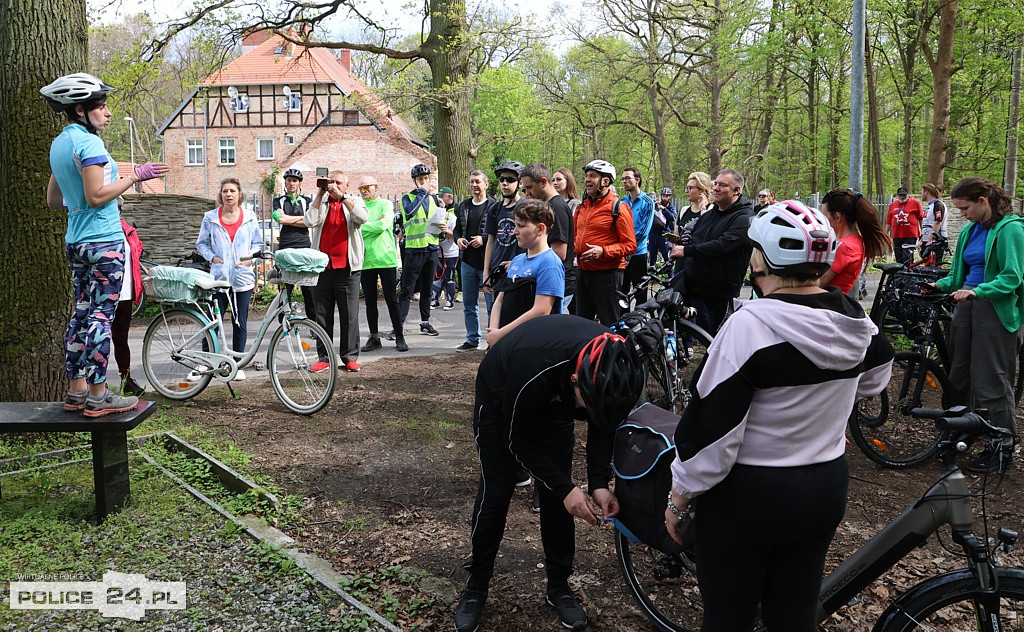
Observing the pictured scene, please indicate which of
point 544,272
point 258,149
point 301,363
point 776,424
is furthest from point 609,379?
point 258,149

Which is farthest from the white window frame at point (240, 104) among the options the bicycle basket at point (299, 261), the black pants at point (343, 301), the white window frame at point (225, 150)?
the bicycle basket at point (299, 261)

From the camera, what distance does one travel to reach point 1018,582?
2457 mm

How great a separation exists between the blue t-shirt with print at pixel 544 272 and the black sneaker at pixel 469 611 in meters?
2.02

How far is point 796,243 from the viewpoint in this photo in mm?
2289

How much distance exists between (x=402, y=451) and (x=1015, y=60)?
67.9ft

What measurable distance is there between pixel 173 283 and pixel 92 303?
7.09 ft

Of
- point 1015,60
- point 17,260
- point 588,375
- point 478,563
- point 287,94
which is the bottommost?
point 478,563

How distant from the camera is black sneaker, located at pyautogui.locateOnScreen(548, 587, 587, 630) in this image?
352 cm

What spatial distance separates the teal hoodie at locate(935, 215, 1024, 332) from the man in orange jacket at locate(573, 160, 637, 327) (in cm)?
268

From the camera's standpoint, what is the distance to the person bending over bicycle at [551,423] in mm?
2699

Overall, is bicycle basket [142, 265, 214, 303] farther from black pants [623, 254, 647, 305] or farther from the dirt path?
black pants [623, 254, 647, 305]

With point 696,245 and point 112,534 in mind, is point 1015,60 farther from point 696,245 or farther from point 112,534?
point 112,534

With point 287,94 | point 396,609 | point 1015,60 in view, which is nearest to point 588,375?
point 396,609

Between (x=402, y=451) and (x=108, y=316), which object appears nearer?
(x=108, y=316)
